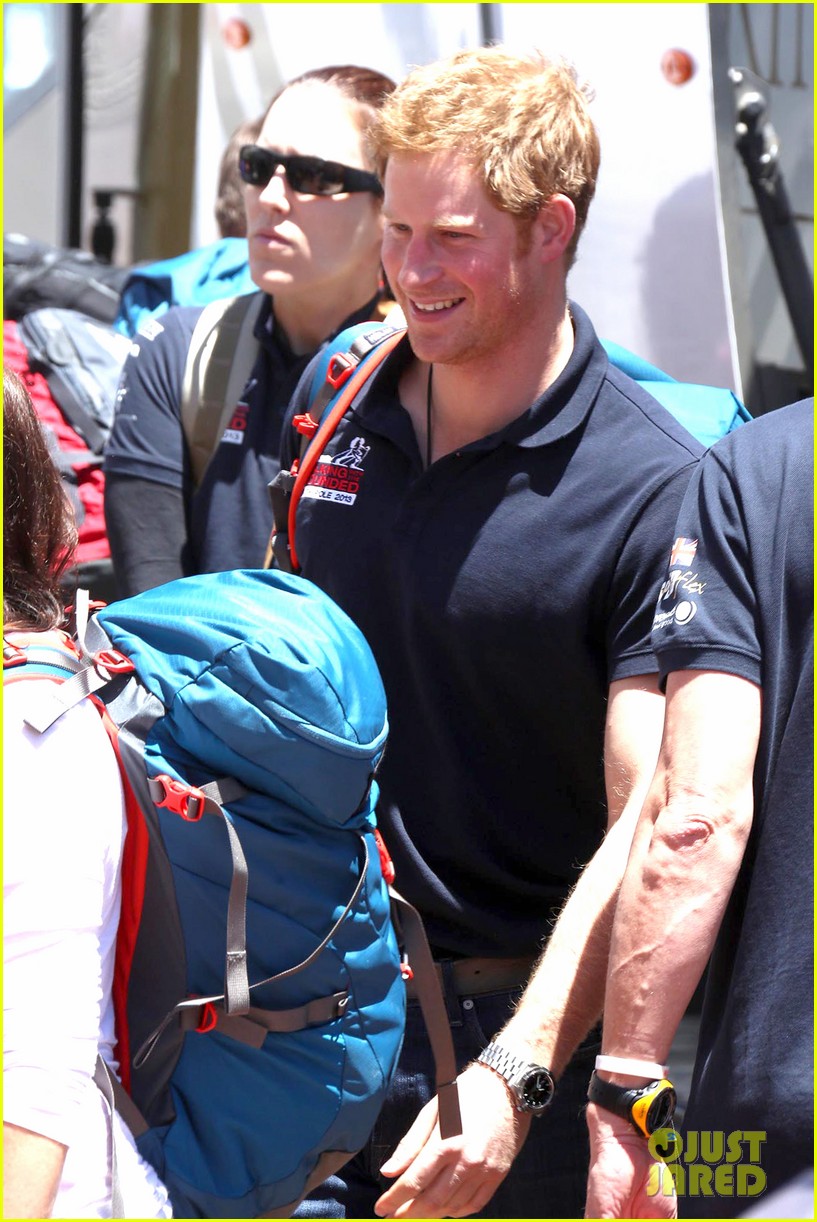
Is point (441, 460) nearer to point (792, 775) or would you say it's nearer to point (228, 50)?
point (792, 775)

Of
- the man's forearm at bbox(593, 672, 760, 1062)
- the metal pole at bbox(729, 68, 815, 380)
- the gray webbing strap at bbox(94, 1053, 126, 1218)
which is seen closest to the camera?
the gray webbing strap at bbox(94, 1053, 126, 1218)

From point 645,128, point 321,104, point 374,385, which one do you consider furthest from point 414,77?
point 645,128

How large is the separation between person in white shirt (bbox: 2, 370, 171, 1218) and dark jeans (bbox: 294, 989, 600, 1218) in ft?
2.56

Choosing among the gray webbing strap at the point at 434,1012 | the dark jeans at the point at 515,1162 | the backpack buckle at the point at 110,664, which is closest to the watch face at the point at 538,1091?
the gray webbing strap at the point at 434,1012

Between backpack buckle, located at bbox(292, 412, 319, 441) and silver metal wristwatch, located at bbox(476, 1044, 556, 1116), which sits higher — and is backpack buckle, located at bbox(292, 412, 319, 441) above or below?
above

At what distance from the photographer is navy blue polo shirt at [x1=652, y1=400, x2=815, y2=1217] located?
1848 mm

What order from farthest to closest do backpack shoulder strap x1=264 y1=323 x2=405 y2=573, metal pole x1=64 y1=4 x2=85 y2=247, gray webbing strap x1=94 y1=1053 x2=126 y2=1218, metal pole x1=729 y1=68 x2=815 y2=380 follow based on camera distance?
metal pole x1=64 y1=4 x2=85 y2=247 < metal pole x1=729 y1=68 x2=815 y2=380 < backpack shoulder strap x1=264 y1=323 x2=405 y2=573 < gray webbing strap x1=94 y1=1053 x2=126 y2=1218

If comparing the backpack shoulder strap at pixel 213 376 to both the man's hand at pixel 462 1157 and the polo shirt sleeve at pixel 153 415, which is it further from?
the man's hand at pixel 462 1157

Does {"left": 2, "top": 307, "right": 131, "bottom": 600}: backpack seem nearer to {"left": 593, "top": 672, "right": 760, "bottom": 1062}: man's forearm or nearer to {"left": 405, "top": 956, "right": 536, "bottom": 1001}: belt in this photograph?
{"left": 405, "top": 956, "right": 536, "bottom": 1001}: belt

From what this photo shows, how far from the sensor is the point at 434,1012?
7.62ft

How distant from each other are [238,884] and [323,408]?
3.98 feet

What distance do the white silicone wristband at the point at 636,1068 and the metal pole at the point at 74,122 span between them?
5.24 m

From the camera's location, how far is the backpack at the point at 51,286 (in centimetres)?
515

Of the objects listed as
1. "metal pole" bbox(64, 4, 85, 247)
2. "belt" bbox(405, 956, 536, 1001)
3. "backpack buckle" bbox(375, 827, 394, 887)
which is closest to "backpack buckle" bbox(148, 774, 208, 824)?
"backpack buckle" bbox(375, 827, 394, 887)
